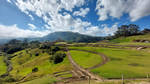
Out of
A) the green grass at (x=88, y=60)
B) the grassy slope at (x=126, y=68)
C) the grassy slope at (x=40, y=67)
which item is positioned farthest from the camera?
the grassy slope at (x=40, y=67)

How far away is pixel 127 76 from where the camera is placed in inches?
680

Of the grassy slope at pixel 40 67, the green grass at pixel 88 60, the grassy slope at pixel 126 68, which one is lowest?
the grassy slope at pixel 40 67

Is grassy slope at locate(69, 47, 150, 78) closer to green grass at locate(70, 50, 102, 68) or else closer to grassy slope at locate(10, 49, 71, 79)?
green grass at locate(70, 50, 102, 68)

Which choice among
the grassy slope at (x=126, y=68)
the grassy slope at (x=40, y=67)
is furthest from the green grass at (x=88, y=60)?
the grassy slope at (x=40, y=67)

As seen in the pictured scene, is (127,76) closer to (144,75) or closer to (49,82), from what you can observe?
(144,75)

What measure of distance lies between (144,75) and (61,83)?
21.2 m

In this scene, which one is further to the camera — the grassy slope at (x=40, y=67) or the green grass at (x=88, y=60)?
the grassy slope at (x=40, y=67)

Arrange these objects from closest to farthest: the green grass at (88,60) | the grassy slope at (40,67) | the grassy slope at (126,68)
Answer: the grassy slope at (126,68) < the green grass at (88,60) < the grassy slope at (40,67)

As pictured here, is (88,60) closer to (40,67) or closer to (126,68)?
(126,68)

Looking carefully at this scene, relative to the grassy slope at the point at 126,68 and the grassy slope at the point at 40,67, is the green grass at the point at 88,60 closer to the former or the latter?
the grassy slope at the point at 126,68

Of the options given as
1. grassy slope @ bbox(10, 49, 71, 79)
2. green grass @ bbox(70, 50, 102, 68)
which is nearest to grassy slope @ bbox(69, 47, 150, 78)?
green grass @ bbox(70, 50, 102, 68)

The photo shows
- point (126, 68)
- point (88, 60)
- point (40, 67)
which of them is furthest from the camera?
point (40, 67)

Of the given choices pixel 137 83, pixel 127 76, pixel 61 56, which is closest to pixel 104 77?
pixel 127 76

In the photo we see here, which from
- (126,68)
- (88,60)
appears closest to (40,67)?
(88,60)
